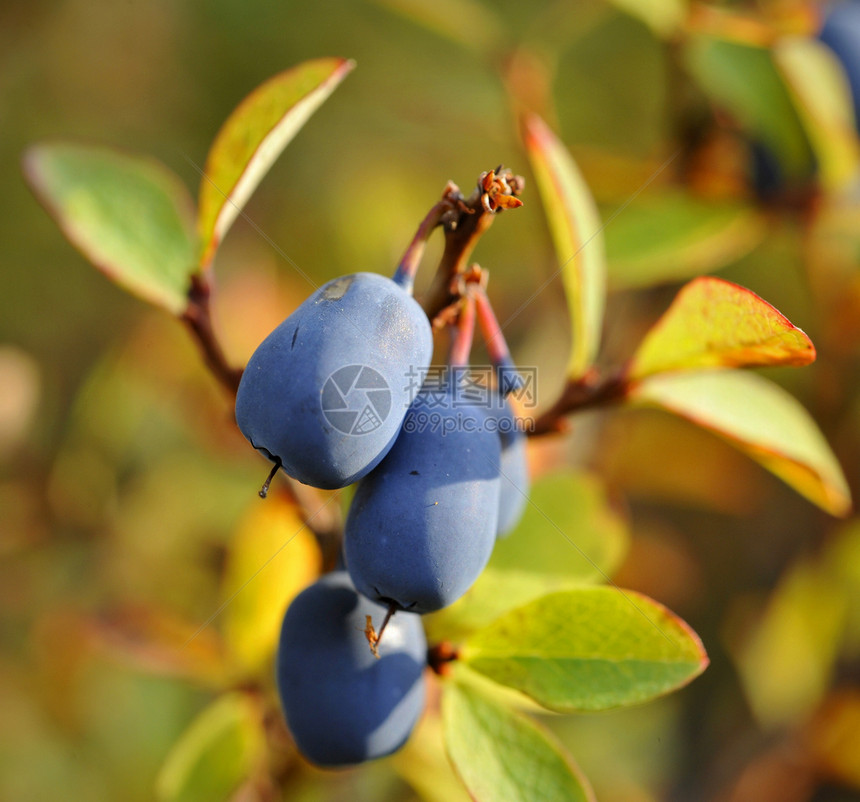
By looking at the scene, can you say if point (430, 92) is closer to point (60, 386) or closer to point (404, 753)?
point (60, 386)

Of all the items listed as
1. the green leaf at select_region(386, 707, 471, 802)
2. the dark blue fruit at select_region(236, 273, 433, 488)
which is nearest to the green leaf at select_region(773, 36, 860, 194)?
the dark blue fruit at select_region(236, 273, 433, 488)

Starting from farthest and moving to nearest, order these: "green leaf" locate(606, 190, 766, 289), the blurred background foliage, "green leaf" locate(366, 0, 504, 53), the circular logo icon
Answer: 1. "green leaf" locate(366, 0, 504, 53)
2. "green leaf" locate(606, 190, 766, 289)
3. the blurred background foliage
4. the circular logo icon

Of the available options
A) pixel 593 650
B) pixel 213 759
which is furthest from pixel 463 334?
pixel 213 759

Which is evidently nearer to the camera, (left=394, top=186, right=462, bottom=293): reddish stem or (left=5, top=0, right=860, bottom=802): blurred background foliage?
(left=394, top=186, right=462, bottom=293): reddish stem

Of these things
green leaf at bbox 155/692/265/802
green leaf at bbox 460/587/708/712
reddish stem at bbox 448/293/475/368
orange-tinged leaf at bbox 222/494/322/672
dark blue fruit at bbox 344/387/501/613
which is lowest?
green leaf at bbox 155/692/265/802

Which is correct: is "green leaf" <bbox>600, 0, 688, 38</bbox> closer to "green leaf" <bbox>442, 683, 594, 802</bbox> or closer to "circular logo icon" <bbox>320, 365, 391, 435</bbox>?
"circular logo icon" <bbox>320, 365, 391, 435</bbox>

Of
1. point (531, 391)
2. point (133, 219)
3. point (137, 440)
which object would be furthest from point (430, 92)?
point (133, 219)

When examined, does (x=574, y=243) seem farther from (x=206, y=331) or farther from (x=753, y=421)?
(x=206, y=331)
